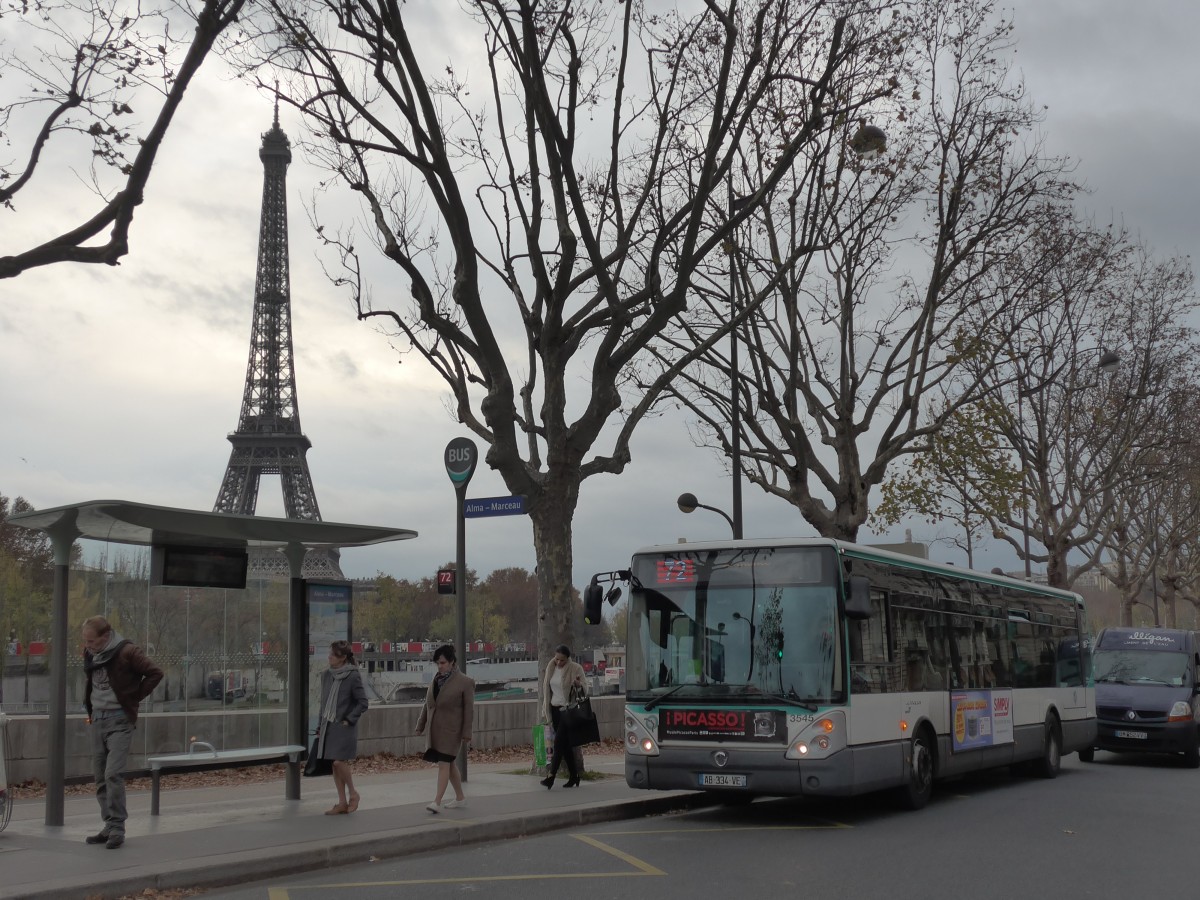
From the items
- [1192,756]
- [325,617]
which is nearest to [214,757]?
[325,617]

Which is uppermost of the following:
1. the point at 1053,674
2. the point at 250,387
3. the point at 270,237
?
the point at 270,237

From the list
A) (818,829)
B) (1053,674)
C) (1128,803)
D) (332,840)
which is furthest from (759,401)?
(332,840)

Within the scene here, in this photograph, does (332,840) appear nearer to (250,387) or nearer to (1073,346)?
(1073,346)

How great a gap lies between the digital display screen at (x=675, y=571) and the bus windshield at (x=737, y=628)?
1cm

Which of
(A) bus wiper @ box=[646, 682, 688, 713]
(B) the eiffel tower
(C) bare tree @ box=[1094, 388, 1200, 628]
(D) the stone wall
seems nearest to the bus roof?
(A) bus wiper @ box=[646, 682, 688, 713]

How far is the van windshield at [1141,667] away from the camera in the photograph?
68.9 feet

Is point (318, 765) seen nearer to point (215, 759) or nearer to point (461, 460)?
point (215, 759)

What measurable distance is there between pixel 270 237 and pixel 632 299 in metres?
71.0

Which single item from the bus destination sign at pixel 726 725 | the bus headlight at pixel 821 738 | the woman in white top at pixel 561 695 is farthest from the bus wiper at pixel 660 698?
the woman in white top at pixel 561 695

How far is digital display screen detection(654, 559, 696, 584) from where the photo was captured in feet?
41.1

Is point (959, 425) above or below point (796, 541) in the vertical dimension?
above

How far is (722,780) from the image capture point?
39.0ft

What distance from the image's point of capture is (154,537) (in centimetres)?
1199

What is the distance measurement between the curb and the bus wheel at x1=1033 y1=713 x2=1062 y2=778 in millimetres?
7355
